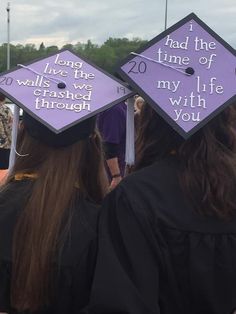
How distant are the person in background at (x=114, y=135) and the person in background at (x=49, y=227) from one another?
257 centimetres

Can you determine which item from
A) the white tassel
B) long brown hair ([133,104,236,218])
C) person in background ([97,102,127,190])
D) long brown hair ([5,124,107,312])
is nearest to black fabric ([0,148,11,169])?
person in background ([97,102,127,190])

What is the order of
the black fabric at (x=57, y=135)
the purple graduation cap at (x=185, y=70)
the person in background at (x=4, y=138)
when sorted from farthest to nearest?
the person in background at (x=4, y=138), the black fabric at (x=57, y=135), the purple graduation cap at (x=185, y=70)

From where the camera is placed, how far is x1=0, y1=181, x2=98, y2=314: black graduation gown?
6.14 feet

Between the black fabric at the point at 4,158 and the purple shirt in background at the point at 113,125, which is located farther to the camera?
the black fabric at the point at 4,158

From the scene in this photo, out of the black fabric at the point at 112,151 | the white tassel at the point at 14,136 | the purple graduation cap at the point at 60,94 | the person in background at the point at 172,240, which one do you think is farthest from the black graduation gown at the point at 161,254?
the black fabric at the point at 112,151

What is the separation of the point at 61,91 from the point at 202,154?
585mm

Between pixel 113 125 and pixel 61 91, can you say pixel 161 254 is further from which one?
pixel 113 125

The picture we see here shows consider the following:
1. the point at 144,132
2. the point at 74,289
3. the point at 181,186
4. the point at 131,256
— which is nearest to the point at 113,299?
the point at 131,256

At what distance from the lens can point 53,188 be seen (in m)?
1.94

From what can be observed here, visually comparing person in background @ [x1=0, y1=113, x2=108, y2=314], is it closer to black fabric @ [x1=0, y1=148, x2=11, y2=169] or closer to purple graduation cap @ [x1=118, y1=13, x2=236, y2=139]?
purple graduation cap @ [x1=118, y1=13, x2=236, y2=139]

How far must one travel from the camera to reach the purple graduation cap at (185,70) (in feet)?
6.05

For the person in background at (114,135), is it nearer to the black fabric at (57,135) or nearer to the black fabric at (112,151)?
the black fabric at (112,151)

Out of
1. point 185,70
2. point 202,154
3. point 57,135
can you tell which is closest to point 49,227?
point 57,135

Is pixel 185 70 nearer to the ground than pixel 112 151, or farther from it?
farther from it
